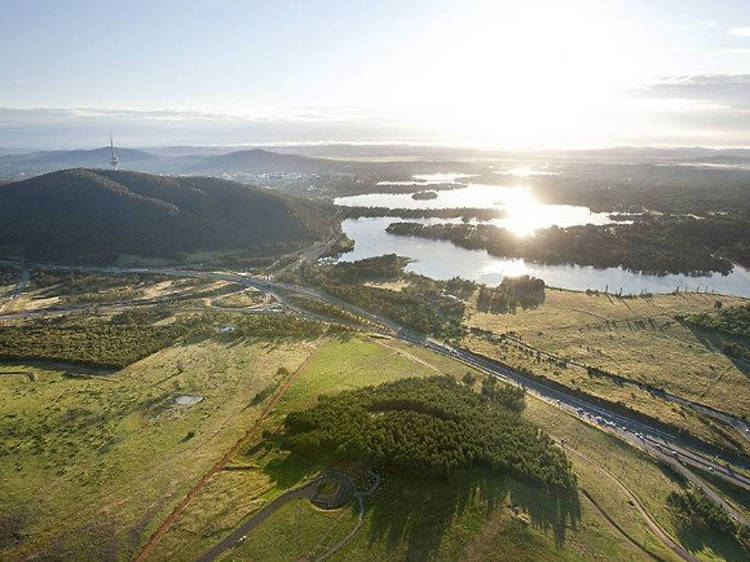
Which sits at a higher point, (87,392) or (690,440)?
(87,392)

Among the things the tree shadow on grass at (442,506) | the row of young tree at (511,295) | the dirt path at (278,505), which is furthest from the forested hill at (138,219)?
the tree shadow on grass at (442,506)

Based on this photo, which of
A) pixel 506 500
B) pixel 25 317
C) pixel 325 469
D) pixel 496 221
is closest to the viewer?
pixel 506 500

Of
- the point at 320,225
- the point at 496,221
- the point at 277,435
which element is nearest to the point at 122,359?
the point at 277,435

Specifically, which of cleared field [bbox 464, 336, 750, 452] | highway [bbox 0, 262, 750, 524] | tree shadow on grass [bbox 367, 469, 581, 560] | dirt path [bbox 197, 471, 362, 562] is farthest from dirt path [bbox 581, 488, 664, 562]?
cleared field [bbox 464, 336, 750, 452]

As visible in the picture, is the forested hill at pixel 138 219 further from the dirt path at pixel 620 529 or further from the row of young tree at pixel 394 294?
the dirt path at pixel 620 529

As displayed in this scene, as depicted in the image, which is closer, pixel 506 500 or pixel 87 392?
pixel 506 500

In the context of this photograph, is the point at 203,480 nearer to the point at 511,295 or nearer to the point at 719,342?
the point at 511,295

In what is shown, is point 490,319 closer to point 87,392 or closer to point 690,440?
point 690,440

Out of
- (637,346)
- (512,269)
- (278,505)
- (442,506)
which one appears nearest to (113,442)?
(278,505)
